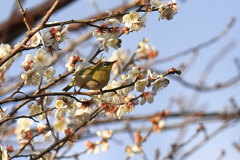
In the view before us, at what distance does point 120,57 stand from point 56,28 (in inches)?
50.8

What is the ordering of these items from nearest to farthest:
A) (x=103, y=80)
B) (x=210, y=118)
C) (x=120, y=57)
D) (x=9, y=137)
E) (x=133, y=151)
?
1. (x=103, y=80)
2. (x=133, y=151)
3. (x=120, y=57)
4. (x=9, y=137)
5. (x=210, y=118)

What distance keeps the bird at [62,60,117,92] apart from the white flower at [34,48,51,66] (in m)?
0.12

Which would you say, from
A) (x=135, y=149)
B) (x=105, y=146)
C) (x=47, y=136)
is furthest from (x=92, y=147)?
(x=47, y=136)

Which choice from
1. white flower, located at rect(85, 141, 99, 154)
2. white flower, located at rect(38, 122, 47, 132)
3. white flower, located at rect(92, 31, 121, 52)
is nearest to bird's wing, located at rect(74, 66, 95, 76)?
white flower, located at rect(92, 31, 121, 52)

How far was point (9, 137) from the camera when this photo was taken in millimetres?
2777

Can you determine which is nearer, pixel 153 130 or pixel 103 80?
pixel 103 80

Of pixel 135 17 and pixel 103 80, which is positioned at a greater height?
pixel 135 17

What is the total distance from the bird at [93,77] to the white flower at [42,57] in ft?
0.40

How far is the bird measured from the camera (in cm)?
120

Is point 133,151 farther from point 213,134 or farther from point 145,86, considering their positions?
point 145,86

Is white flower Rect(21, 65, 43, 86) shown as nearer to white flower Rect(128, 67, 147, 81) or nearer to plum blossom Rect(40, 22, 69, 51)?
plum blossom Rect(40, 22, 69, 51)

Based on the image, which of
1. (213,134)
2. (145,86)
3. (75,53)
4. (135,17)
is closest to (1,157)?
(75,53)

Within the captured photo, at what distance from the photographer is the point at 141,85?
127 cm

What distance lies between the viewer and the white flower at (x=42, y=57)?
4.17 ft
